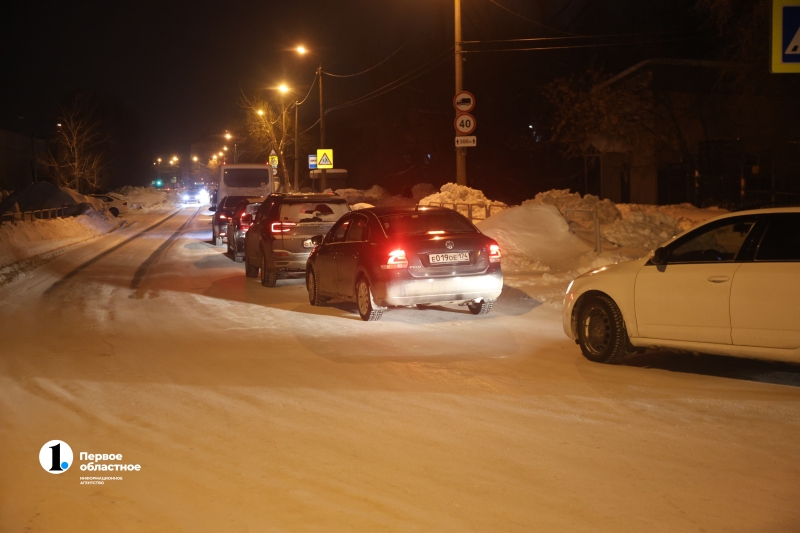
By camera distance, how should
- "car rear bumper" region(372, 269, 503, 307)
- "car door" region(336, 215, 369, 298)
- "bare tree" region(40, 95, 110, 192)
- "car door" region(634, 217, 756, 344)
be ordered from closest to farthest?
"car door" region(634, 217, 756, 344) < "car rear bumper" region(372, 269, 503, 307) < "car door" region(336, 215, 369, 298) < "bare tree" region(40, 95, 110, 192)

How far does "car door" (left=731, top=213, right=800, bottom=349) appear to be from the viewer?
7.23 meters

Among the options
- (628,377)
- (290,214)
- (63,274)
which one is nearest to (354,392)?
(628,377)

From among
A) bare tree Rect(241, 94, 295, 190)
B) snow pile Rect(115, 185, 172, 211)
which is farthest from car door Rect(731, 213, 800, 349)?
snow pile Rect(115, 185, 172, 211)

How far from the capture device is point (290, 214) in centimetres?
1639

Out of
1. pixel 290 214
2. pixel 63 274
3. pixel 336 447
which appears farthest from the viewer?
pixel 63 274

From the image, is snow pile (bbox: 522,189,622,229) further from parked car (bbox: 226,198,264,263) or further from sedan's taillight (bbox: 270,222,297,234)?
sedan's taillight (bbox: 270,222,297,234)

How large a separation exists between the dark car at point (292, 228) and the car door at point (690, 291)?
886 centimetres

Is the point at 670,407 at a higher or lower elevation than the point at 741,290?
lower

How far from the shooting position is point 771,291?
24.1ft

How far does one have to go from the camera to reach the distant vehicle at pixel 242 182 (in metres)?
36.1

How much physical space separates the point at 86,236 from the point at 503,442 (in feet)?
104

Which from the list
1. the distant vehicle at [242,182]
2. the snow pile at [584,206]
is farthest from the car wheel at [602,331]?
the distant vehicle at [242,182]

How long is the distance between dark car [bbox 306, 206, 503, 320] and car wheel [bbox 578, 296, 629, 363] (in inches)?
103

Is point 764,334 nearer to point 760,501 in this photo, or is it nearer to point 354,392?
point 760,501
